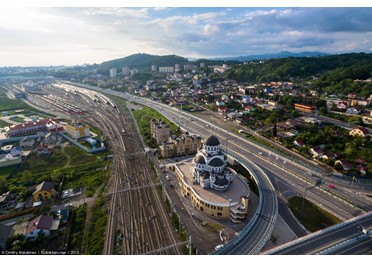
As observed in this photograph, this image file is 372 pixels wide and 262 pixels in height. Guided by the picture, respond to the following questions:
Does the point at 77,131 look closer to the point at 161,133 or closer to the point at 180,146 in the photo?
the point at 161,133

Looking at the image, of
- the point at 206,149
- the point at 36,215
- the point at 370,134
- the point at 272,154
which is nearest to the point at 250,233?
the point at 206,149

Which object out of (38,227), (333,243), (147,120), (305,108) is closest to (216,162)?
(333,243)

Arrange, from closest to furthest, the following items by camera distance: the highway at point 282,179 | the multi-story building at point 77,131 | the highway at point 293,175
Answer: the highway at point 282,179 → the highway at point 293,175 → the multi-story building at point 77,131

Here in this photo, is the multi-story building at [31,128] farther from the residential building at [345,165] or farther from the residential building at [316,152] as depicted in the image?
the residential building at [345,165]

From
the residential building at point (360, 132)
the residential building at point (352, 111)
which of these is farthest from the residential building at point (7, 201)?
the residential building at point (352, 111)

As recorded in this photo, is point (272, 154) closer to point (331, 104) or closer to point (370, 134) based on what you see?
point (370, 134)

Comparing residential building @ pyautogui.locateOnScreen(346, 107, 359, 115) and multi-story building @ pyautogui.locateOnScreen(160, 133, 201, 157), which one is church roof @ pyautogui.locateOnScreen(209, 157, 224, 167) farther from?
residential building @ pyautogui.locateOnScreen(346, 107, 359, 115)
